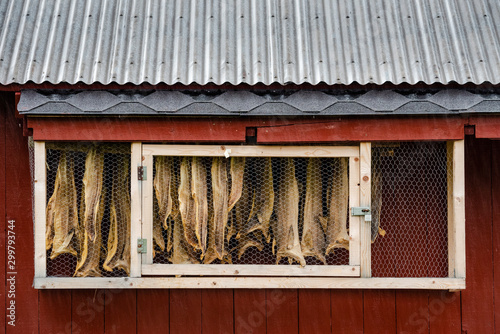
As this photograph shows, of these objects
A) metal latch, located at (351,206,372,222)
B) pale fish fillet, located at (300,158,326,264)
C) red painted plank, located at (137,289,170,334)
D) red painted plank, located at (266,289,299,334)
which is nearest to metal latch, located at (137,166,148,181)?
red painted plank, located at (137,289,170,334)

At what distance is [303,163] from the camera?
4.22 m

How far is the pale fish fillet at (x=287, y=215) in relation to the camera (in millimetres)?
4152

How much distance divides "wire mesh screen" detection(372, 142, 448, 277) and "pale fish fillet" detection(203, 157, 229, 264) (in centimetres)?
125

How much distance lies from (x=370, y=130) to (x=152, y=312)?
86.5 inches

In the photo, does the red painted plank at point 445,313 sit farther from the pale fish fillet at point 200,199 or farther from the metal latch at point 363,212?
the pale fish fillet at point 200,199

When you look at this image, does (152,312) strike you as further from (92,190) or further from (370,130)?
(370,130)

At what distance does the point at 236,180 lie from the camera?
161 inches

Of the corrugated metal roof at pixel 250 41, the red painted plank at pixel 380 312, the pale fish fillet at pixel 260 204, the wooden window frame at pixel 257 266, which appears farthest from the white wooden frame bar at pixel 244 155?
the red painted plank at pixel 380 312

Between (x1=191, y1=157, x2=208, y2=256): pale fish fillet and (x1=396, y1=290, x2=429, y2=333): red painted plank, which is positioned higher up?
(x1=191, y1=157, x2=208, y2=256): pale fish fillet

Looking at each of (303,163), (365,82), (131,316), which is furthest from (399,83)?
(131,316)

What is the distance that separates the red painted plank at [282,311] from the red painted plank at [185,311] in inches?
22.2

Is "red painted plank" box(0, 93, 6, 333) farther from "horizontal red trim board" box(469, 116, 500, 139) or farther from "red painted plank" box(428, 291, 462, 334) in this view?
"horizontal red trim board" box(469, 116, 500, 139)

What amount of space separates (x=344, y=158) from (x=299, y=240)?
70 centimetres

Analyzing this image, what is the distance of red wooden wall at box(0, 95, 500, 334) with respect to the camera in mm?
4402
